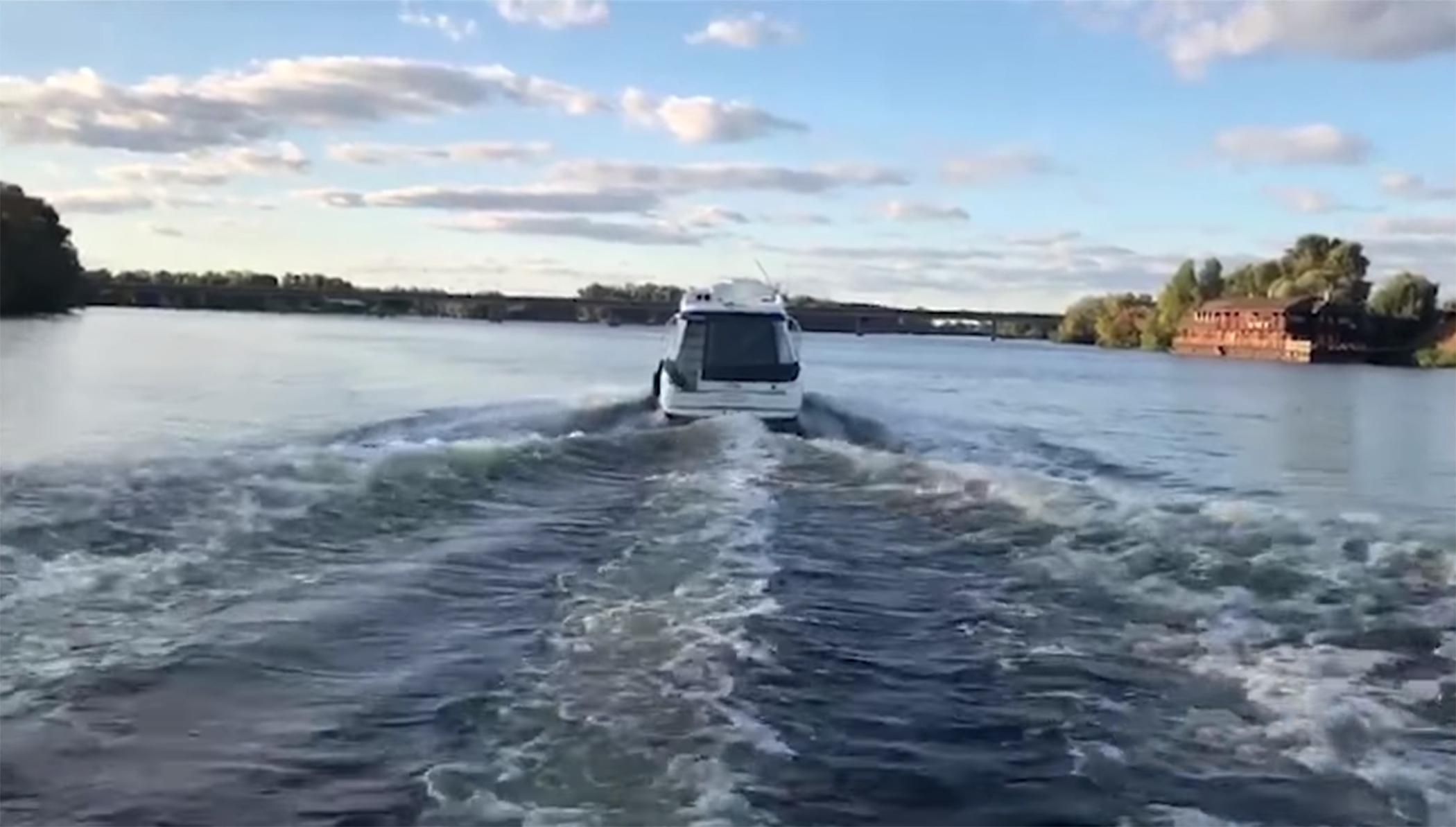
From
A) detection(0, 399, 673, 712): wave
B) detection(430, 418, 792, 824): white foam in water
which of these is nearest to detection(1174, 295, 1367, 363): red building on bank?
detection(0, 399, 673, 712): wave

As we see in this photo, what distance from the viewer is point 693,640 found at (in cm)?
998

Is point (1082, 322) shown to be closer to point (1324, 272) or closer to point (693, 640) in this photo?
point (1324, 272)

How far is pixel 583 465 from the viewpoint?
2066cm

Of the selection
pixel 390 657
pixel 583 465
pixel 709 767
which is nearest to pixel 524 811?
pixel 709 767

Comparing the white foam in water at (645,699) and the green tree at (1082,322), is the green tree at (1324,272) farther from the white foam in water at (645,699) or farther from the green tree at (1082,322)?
the white foam in water at (645,699)

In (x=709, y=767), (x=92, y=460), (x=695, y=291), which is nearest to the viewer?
(x=709, y=767)

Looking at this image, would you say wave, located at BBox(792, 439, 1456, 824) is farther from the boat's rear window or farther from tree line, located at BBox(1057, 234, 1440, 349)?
tree line, located at BBox(1057, 234, 1440, 349)

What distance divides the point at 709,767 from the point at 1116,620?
17.3ft

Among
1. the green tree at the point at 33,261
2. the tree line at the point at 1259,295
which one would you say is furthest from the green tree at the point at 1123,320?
the green tree at the point at 33,261

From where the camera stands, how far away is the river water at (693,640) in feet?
24.6

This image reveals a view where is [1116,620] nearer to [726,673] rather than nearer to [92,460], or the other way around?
[726,673]

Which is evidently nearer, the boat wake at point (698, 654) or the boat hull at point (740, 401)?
the boat wake at point (698, 654)

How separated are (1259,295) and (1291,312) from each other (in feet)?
98.4

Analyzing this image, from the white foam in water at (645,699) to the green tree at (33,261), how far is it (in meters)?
78.0
